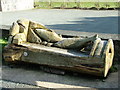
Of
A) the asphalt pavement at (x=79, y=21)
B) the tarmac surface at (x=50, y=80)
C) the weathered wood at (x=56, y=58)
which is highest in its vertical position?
the asphalt pavement at (x=79, y=21)

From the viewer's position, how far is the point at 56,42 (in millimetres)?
5004

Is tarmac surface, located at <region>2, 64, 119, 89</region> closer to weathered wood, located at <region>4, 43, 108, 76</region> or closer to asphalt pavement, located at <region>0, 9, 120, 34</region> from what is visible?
weathered wood, located at <region>4, 43, 108, 76</region>

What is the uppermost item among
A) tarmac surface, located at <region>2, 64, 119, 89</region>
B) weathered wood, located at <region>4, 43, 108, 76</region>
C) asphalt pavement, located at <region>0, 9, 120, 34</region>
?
asphalt pavement, located at <region>0, 9, 120, 34</region>

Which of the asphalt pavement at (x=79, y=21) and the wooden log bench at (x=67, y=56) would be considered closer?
the wooden log bench at (x=67, y=56)

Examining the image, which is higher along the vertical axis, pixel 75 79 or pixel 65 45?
pixel 65 45

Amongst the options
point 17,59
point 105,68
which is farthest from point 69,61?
point 17,59

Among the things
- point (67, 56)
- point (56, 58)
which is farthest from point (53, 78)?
point (67, 56)

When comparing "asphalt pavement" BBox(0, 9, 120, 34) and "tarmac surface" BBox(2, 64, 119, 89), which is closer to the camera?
"tarmac surface" BBox(2, 64, 119, 89)

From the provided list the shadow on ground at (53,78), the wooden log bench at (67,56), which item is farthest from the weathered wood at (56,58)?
the shadow on ground at (53,78)

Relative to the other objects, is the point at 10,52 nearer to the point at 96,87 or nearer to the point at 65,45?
the point at 65,45

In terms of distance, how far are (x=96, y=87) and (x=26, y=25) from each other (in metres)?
2.17

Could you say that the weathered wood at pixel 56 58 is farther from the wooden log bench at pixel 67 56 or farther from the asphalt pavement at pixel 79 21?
the asphalt pavement at pixel 79 21

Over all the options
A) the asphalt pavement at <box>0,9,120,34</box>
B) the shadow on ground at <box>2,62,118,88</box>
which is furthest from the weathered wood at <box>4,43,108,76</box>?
the asphalt pavement at <box>0,9,120,34</box>

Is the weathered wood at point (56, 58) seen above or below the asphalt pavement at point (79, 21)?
below
